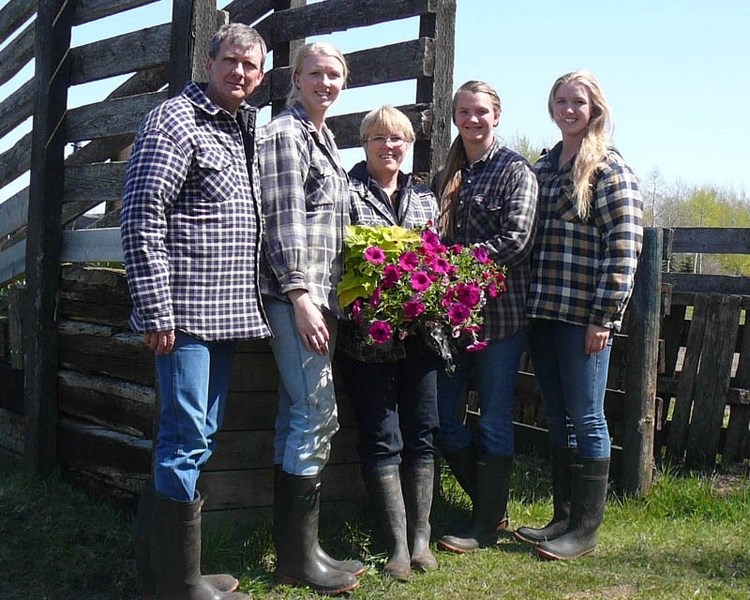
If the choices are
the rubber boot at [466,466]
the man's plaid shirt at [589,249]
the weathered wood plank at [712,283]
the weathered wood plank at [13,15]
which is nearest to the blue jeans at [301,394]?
the rubber boot at [466,466]

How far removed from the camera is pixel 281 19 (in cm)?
569

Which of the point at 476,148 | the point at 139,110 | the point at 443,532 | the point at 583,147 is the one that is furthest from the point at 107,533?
the point at 583,147

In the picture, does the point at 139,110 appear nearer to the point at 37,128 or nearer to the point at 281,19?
the point at 37,128

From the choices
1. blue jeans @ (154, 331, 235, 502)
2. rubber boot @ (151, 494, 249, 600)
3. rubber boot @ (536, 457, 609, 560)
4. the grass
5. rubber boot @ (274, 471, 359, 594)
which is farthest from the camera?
rubber boot @ (536, 457, 609, 560)

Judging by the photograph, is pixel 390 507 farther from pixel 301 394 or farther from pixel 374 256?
pixel 374 256

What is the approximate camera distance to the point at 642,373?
17.9ft

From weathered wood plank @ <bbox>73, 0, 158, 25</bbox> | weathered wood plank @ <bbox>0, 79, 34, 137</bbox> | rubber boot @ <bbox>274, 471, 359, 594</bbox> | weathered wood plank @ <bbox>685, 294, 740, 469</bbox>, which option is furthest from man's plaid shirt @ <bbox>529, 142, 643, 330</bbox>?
weathered wood plank @ <bbox>0, 79, 34, 137</bbox>

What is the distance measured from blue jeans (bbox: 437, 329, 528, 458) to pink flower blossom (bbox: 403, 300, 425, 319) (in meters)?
0.69

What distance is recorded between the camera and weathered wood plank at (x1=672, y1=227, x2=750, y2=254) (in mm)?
10875

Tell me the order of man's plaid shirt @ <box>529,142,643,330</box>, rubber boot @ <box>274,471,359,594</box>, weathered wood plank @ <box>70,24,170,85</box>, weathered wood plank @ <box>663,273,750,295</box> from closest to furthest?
rubber boot @ <box>274,471,359,594</box>, man's plaid shirt @ <box>529,142,643,330</box>, weathered wood plank @ <box>70,24,170,85</box>, weathered wood plank @ <box>663,273,750,295</box>

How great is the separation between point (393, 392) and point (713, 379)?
2763 millimetres

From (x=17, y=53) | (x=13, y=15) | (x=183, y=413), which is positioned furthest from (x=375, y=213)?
(x=13, y=15)

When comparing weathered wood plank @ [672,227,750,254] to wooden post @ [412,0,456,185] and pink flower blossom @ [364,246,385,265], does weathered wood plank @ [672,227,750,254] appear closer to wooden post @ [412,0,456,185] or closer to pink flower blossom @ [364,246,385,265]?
wooden post @ [412,0,456,185]

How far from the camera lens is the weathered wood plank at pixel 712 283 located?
1069 cm
